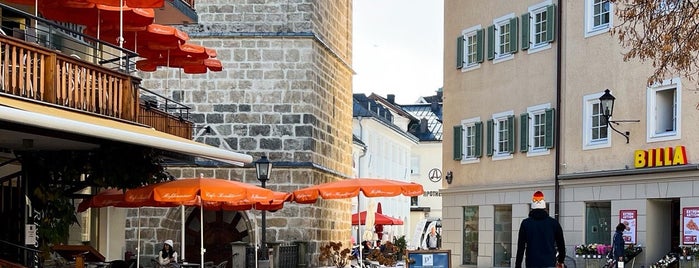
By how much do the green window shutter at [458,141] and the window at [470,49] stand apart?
1701 millimetres

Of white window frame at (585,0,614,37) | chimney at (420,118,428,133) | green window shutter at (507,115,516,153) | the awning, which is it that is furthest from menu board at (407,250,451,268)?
chimney at (420,118,428,133)

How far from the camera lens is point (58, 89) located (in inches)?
774

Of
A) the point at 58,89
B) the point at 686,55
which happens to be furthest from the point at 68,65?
the point at 686,55

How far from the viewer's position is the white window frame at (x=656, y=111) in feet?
94.3

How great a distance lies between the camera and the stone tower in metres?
38.9

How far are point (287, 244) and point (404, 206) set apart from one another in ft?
149

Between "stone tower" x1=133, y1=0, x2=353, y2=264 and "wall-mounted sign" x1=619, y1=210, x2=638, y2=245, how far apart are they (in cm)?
1109

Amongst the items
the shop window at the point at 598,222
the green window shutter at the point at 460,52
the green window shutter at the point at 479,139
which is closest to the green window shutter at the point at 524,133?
the green window shutter at the point at 479,139

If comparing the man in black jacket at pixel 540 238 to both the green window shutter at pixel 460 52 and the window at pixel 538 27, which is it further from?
the green window shutter at pixel 460 52

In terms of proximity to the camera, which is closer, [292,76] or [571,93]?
[571,93]

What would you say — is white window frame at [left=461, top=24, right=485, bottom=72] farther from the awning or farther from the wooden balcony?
the wooden balcony

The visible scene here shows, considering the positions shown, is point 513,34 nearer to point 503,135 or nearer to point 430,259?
point 503,135

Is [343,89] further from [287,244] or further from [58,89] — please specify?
[58,89]

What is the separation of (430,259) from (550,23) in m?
10.2
